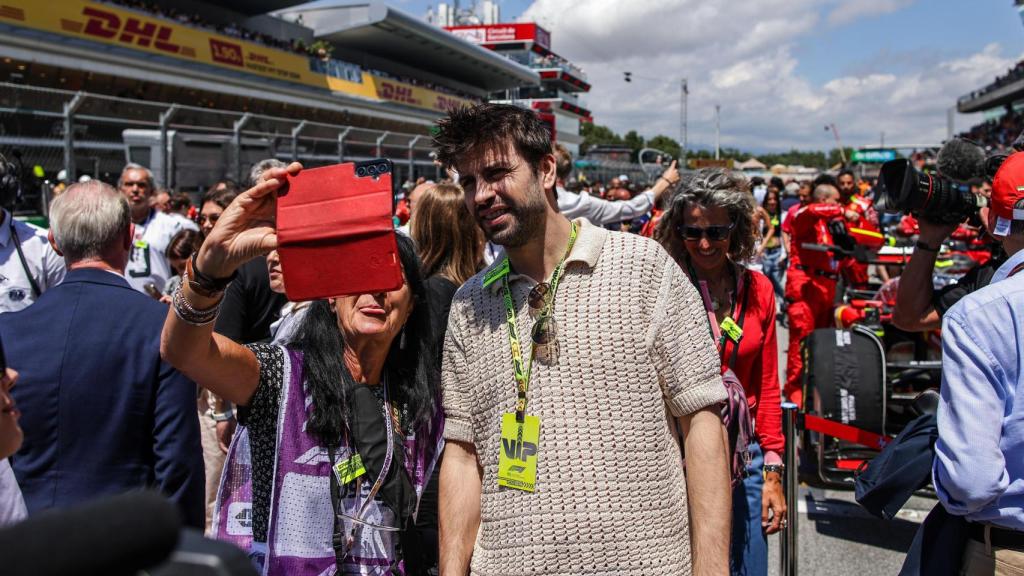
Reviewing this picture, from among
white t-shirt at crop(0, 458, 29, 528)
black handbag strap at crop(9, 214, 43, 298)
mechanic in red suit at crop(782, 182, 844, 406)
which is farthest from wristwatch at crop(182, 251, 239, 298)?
mechanic in red suit at crop(782, 182, 844, 406)

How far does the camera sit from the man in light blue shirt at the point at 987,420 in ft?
6.79

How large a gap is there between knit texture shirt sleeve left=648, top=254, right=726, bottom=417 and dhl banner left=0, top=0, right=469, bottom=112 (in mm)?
18219

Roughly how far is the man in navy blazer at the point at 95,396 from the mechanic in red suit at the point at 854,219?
549 cm

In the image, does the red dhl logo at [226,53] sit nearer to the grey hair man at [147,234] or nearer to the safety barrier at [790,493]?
the grey hair man at [147,234]

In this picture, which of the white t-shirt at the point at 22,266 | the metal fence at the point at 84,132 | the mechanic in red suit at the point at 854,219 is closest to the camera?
the white t-shirt at the point at 22,266

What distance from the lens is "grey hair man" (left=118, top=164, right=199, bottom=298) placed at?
576 centimetres

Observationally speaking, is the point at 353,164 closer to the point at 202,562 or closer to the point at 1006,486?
the point at 202,562

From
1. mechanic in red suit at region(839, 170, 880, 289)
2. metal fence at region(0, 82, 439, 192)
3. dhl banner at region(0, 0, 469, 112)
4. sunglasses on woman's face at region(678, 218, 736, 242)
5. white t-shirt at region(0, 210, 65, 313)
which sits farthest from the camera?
dhl banner at region(0, 0, 469, 112)

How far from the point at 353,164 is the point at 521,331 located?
642 mm

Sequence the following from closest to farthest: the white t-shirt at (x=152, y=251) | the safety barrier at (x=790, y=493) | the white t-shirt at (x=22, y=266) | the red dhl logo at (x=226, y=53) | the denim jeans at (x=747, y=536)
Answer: the denim jeans at (x=747, y=536)
the safety barrier at (x=790, y=493)
the white t-shirt at (x=22, y=266)
the white t-shirt at (x=152, y=251)
the red dhl logo at (x=226, y=53)

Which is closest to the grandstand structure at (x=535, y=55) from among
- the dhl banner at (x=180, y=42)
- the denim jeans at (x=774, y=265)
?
the dhl banner at (x=180, y=42)

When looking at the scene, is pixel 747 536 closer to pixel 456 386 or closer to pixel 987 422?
pixel 987 422

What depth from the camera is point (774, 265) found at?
13.4 metres

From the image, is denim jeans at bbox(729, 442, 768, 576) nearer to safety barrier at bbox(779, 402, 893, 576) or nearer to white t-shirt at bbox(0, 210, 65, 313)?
safety barrier at bbox(779, 402, 893, 576)
